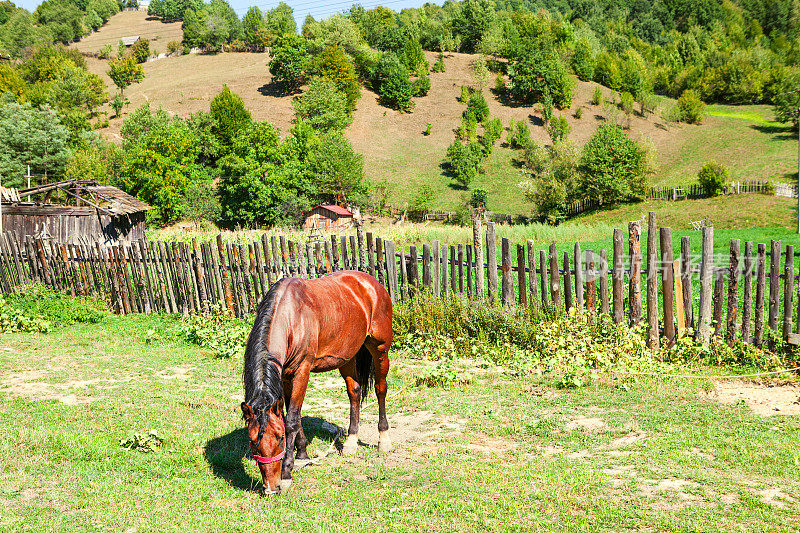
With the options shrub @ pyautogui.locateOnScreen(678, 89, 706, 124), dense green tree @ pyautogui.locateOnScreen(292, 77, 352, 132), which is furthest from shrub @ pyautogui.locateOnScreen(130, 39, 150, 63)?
shrub @ pyautogui.locateOnScreen(678, 89, 706, 124)

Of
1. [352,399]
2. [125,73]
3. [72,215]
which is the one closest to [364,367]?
[352,399]

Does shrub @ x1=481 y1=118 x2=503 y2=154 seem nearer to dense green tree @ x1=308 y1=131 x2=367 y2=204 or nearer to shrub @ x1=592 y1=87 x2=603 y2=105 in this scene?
shrub @ x1=592 y1=87 x2=603 y2=105

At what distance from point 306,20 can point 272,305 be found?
118 meters

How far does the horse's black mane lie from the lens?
446cm

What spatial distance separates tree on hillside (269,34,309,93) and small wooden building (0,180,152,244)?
2333 inches

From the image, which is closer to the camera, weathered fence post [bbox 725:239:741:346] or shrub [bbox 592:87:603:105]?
weathered fence post [bbox 725:239:741:346]

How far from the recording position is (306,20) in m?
113

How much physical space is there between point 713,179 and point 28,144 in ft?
187

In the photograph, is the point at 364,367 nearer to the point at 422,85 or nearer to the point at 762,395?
the point at 762,395

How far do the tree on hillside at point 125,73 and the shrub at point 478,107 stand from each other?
49.4m

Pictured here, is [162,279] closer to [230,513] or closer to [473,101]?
[230,513]

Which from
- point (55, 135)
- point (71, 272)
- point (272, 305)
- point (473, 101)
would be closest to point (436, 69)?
point (473, 101)

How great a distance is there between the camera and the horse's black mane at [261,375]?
4465 mm

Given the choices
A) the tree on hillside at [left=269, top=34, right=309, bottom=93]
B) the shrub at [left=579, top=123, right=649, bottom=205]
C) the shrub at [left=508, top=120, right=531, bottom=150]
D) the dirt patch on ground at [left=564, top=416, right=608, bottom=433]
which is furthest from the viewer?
the tree on hillside at [left=269, top=34, right=309, bottom=93]
